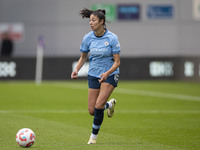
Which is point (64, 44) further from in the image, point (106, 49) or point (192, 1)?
point (106, 49)

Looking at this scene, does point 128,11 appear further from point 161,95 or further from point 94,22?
point 94,22

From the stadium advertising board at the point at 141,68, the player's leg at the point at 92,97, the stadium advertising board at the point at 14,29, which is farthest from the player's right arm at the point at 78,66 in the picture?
the stadium advertising board at the point at 14,29

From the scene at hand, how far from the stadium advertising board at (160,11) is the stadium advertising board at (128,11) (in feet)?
2.50

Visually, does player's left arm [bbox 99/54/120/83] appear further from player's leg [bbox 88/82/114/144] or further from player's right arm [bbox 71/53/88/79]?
player's right arm [bbox 71/53/88/79]

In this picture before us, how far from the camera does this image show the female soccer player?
9.88 meters

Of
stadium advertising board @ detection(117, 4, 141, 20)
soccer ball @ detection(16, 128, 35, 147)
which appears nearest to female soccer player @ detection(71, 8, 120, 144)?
soccer ball @ detection(16, 128, 35, 147)

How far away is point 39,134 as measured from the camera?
11102mm

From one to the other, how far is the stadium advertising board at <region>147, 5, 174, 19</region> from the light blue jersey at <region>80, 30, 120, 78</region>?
28.2m

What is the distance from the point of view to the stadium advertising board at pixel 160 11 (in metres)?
Result: 37.8

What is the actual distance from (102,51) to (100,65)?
252 mm

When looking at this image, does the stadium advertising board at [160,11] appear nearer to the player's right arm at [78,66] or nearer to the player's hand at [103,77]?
the player's right arm at [78,66]

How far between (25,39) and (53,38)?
1.79 meters

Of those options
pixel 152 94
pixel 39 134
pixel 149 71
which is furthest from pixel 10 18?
pixel 39 134

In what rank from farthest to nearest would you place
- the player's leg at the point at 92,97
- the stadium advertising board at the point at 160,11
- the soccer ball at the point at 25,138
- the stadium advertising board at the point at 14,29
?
the stadium advertising board at the point at 160,11 → the stadium advertising board at the point at 14,29 → the player's leg at the point at 92,97 → the soccer ball at the point at 25,138
